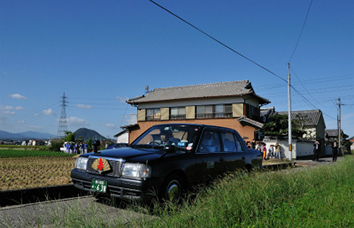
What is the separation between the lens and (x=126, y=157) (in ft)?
13.5

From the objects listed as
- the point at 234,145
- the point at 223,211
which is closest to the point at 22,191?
the point at 223,211

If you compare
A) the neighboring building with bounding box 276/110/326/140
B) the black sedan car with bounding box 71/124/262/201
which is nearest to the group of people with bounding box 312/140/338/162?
the neighboring building with bounding box 276/110/326/140

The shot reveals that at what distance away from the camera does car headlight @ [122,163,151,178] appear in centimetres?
388

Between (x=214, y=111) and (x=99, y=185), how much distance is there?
81.9 ft

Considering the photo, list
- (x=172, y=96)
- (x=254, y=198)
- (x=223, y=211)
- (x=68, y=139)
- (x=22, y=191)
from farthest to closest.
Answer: (x=68, y=139)
(x=172, y=96)
(x=22, y=191)
(x=254, y=198)
(x=223, y=211)

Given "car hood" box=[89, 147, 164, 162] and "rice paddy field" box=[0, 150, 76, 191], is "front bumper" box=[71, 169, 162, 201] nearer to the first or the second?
"car hood" box=[89, 147, 164, 162]

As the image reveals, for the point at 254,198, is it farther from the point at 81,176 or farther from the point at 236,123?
A: the point at 236,123

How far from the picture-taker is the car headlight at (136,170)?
12.7ft

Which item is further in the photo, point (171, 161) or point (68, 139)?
point (68, 139)

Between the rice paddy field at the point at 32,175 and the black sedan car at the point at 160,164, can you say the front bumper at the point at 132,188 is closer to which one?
the black sedan car at the point at 160,164

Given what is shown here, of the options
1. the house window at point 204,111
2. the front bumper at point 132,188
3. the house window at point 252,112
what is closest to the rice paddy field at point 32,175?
the front bumper at point 132,188

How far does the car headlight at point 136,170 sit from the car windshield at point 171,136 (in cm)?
111

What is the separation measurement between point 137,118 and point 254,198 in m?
30.4

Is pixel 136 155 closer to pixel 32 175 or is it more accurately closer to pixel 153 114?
pixel 32 175
